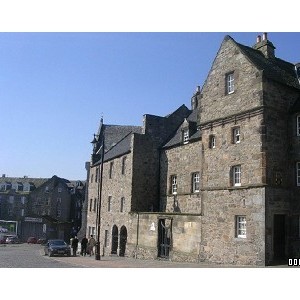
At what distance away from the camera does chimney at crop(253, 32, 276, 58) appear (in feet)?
76.4

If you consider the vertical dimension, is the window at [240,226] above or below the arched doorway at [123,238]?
above

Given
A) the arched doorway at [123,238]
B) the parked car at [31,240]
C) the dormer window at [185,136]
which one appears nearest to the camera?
the dormer window at [185,136]

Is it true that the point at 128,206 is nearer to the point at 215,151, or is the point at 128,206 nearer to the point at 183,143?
the point at 183,143

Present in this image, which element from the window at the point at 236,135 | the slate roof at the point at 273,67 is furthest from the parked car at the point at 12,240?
the slate roof at the point at 273,67

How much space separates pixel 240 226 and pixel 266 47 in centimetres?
1103

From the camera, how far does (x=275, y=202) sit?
19.0 metres

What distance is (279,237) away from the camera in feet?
64.1

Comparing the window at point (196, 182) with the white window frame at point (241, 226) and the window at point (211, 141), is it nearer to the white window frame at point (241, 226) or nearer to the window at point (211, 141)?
the window at point (211, 141)

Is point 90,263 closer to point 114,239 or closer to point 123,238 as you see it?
point 123,238

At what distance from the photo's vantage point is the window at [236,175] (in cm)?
2056

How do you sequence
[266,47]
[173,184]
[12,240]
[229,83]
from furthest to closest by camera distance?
[12,240] → [173,184] → [266,47] → [229,83]

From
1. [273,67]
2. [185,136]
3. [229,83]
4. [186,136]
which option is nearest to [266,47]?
[273,67]

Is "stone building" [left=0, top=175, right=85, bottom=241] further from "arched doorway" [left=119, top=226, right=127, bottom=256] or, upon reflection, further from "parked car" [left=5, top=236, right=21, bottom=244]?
"arched doorway" [left=119, top=226, right=127, bottom=256]

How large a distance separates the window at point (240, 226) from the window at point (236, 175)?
6.05 ft
